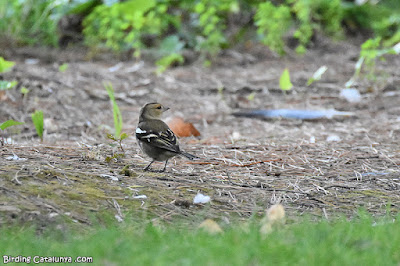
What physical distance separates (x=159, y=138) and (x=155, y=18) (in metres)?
5.72

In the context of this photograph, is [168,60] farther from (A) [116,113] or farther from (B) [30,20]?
(A) [116,113]

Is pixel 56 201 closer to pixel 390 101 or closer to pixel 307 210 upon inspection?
pixel 307 210

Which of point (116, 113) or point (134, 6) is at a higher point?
point (134, 6)

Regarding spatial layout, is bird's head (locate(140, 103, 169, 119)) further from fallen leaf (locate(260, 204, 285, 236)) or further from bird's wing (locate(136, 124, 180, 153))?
fallen leaf (locate(260, 204, 285, 236))

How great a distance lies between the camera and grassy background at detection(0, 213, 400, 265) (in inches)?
102

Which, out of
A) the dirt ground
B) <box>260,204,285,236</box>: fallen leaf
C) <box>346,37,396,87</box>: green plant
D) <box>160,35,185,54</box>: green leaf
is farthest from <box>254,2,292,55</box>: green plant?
<box>260,204,285,236</box>: fallen leaf

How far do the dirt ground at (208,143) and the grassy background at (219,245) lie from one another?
0.39 m

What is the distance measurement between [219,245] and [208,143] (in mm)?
2942

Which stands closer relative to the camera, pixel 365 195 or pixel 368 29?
pixel 365 195

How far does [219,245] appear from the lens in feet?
8.91

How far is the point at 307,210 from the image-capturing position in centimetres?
391

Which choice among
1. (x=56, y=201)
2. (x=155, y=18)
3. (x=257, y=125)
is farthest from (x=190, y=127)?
(x=155, y=18)

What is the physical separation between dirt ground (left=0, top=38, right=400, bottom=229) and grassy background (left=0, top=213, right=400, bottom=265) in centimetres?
39

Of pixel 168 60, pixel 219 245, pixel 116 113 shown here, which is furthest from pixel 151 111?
pixel 168 60
